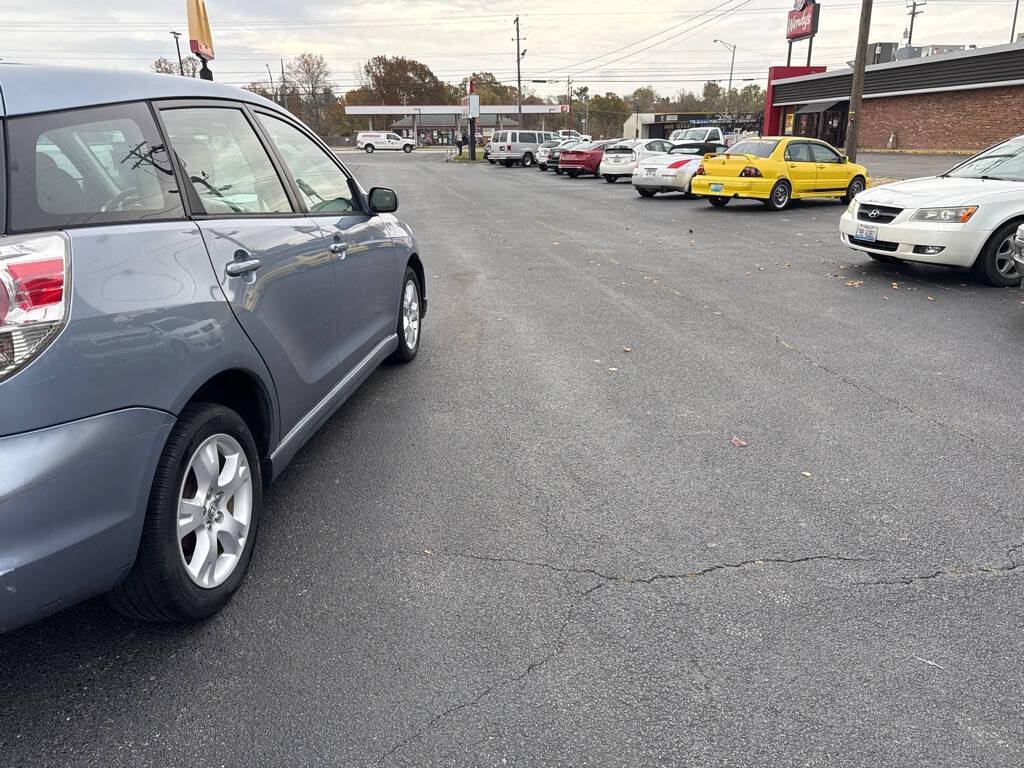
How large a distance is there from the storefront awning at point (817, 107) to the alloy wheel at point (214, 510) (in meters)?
46.7

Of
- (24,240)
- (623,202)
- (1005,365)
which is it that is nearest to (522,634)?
(24,240)

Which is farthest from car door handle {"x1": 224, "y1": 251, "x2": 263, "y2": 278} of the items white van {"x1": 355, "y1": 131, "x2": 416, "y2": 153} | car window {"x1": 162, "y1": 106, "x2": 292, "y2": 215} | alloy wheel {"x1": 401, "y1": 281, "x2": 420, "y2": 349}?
white van {"x1": 355, "y1": 131, "x2": 416, "y2": 153}

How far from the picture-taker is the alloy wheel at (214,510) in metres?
2.49

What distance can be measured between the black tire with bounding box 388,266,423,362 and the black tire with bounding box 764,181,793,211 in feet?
41.4

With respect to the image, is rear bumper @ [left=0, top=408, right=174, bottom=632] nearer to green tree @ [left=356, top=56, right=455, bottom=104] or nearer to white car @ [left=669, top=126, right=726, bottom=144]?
white car @ [left=669, top=126, right=726, bottom=144]

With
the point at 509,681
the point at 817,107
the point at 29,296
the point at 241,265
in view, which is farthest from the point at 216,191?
the point at 817,107

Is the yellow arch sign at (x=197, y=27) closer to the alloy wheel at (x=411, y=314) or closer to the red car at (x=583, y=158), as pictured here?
the alloy wheel at (x=411, y=314)

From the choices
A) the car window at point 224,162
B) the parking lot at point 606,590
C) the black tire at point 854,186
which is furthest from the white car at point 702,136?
the car window at point 224,162

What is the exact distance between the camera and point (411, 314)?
18.4 ft

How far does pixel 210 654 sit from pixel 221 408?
32.2 inches

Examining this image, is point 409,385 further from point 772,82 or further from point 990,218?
point 772,82

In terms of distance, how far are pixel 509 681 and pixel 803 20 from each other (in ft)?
179

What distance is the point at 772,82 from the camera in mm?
49719

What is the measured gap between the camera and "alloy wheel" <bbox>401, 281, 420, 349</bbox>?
537 cm
